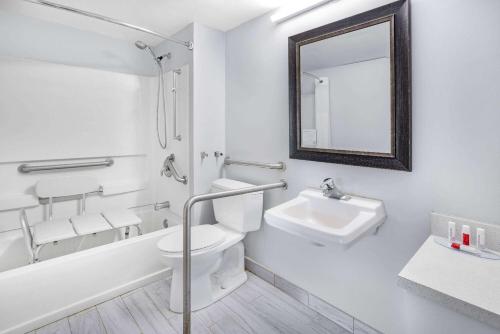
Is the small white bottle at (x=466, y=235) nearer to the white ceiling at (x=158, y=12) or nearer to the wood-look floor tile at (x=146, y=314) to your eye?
the wood-look floor tile at (x=146, y=314)

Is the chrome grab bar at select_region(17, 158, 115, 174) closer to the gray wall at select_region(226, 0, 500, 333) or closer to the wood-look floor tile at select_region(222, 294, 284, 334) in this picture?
the gray wall at select_region(226, 0, 500, 333)

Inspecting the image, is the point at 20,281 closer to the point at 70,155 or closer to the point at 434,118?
the point at 70,155

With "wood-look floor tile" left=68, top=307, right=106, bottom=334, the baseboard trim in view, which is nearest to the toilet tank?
the baseboard trim

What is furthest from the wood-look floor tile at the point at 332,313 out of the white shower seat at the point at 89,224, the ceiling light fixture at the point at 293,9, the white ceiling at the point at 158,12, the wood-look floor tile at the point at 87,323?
the white ceiling at the point at 158,12

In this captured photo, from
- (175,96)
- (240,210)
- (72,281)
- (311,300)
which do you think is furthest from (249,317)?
(175,96)

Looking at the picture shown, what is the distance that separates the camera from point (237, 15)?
2041 mm

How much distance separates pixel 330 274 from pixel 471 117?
114 centimetres

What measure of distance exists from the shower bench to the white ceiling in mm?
1301

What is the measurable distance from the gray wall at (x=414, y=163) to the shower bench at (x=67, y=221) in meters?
1.25

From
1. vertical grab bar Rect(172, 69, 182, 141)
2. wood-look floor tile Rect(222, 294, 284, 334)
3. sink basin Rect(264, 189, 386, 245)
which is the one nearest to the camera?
sink basin Rect(264, 189, 386, 245)

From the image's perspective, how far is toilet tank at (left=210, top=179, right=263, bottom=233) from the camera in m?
1.94

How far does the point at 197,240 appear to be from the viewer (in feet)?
5.93

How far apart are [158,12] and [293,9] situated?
1.03 m

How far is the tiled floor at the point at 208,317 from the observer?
5.20ft
